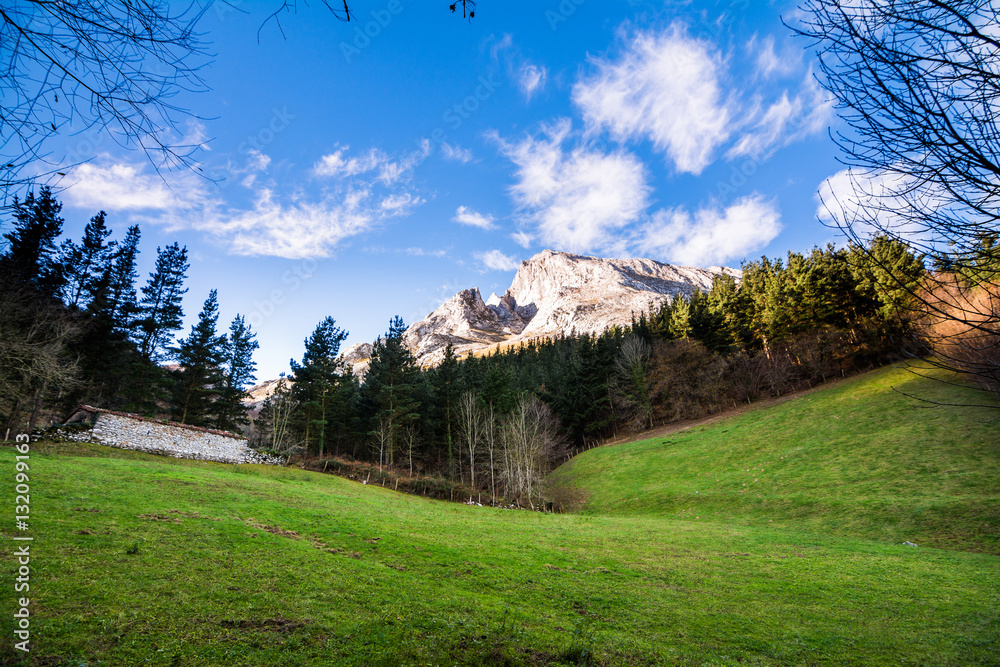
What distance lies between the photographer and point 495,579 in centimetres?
807

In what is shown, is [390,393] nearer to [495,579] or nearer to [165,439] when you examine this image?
[165,439]

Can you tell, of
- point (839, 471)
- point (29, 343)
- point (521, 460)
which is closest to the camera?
point (29, 343)

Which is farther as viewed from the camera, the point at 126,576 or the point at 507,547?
the point at 507,547

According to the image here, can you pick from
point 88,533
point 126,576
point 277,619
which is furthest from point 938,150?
point 88,533

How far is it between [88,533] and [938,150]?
41.2 ft

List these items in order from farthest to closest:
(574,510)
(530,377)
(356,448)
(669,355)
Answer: (530,377)
(356,448)
(669,355)
(574,510)

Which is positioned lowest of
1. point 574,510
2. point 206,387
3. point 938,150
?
point 574,510

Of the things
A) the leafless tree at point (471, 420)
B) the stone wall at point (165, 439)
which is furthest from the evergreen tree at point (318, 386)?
the leafless tree at point (471, 420)

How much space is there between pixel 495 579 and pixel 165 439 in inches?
1050

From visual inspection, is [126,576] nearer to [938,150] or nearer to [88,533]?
[88,533]

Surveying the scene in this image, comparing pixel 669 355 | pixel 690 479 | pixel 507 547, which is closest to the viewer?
pixel 507 547

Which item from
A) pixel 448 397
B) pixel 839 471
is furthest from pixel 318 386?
pixel 839 471

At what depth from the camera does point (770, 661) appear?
5406 mm

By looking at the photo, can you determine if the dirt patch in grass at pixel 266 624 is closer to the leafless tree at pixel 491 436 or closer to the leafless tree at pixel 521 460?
the leafless tree at pixel 521 460
